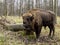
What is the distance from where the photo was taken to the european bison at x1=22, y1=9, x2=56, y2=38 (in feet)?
30.8

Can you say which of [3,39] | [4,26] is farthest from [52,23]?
[3,39]

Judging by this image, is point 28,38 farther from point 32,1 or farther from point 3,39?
point 32,1

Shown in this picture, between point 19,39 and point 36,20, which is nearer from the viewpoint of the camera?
point 19,39

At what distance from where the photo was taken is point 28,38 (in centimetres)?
988

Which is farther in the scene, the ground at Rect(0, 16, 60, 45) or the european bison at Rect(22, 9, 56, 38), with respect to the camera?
the european bison at Rect(22, 9, 56, 38)

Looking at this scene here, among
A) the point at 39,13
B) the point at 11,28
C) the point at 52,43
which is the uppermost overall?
the point at 39,13

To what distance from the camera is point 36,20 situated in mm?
9711

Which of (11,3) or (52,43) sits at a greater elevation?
(11,3)

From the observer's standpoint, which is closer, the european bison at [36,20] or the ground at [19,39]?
the ground at [19,39]

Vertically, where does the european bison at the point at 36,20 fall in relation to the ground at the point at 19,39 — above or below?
above

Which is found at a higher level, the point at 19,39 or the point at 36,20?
the point at 36,20

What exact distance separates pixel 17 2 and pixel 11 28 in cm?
1286

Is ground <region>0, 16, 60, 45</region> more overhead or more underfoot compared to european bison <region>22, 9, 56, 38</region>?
more underfoot

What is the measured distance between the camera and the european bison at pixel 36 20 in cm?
938
